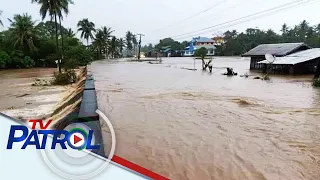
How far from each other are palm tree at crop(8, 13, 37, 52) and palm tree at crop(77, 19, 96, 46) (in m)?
13.5

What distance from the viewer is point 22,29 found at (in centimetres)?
2622

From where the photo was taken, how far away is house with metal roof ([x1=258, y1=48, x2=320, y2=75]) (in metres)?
18.9

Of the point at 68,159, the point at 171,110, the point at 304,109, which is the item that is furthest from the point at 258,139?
the point at 68,159

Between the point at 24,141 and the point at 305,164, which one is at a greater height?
the point at 24,141

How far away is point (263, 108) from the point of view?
316 inches

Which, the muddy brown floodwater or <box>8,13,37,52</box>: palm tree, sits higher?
<box>8,13,37,52</box>: palm tree

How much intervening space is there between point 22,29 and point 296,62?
26.6 m

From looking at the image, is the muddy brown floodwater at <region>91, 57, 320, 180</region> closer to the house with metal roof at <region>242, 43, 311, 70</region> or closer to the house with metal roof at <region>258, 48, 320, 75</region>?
the house with metal roof at <region>258, 48, 320, 75</region>

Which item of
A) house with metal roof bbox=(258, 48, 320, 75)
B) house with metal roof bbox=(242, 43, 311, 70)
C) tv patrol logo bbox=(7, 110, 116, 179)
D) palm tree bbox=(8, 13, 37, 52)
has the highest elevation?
palm tree bbox=(8, 13, 37, 52)

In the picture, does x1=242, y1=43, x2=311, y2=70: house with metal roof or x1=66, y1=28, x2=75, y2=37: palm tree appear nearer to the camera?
x1=242, y1=43, x2=311, y2=70: house with metal roof

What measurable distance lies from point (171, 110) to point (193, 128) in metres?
1.96

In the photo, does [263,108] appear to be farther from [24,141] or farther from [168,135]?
[24,141]

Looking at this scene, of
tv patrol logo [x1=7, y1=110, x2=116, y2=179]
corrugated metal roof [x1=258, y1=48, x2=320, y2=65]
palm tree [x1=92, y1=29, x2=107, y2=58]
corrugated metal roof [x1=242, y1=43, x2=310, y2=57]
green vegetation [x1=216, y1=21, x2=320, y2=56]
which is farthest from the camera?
palm tree [x1=92, y1=29, x2=107, y2=58]

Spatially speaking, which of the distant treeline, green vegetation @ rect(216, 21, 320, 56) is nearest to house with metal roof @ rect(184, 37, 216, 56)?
the distant treeline
